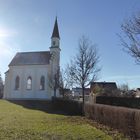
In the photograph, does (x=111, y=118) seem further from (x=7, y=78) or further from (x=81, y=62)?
(x=7, y=78)

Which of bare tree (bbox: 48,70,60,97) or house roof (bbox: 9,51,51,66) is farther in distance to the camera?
house roof (bbox: 9,51,51,66)

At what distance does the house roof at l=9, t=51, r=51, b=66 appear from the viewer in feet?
224

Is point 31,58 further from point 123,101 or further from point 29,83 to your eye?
point 123,101

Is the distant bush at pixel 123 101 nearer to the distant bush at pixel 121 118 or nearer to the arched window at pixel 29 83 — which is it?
the distant bush at pixel 121 118

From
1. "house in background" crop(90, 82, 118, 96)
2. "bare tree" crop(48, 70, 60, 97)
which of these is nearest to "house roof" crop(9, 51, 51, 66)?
"bare tree" crop(48, 70, 60, 97)

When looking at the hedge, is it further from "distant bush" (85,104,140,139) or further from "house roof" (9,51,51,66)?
"house roof" (9,51,51,66)

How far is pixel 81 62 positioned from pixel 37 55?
3973 centimetres

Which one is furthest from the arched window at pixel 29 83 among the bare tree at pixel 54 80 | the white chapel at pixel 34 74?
the bare tree at pixel 54 80

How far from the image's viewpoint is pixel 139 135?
11445mm

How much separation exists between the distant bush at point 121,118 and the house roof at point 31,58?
4976 cm

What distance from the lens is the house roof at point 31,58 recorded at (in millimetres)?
68256

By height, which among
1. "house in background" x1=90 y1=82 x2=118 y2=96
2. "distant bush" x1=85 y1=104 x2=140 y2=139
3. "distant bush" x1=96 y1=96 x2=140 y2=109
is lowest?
"distant bush" x1=85 y1=104 x2=140 y2=139

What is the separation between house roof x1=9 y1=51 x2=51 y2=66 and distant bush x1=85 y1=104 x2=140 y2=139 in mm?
49756

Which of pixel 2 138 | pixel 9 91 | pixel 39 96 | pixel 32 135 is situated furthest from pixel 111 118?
pixel 9 91
